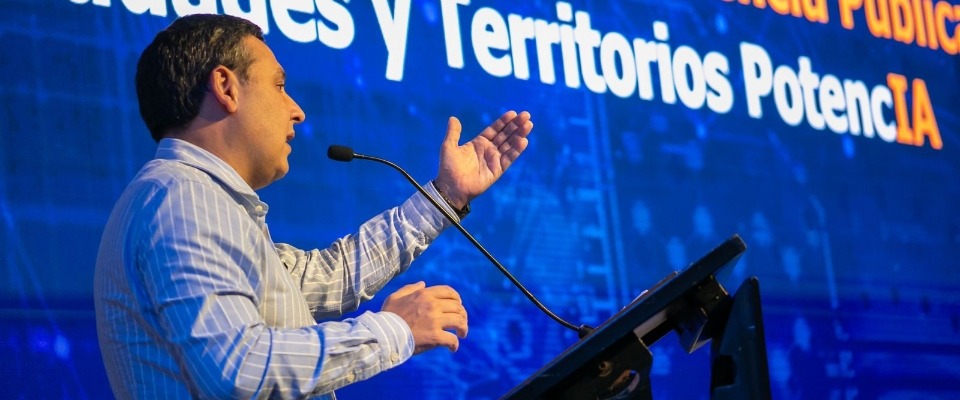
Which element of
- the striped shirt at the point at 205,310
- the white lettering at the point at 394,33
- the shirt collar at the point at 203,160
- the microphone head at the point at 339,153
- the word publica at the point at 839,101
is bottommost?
the striped shirt at the point at 205,310

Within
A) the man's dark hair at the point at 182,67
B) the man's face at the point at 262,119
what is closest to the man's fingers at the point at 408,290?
the man's face at the point at 262,119

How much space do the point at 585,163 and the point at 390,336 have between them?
168 cm

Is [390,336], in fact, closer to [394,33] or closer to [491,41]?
[394,33]

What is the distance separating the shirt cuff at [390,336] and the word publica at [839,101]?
2.21 meters

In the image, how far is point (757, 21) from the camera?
354 centimetres

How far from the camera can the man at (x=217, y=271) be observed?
1.37m

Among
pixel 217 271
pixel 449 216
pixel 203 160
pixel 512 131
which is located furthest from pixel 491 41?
pixel 217 271

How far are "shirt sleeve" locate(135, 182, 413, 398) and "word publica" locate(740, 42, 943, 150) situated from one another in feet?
7.44

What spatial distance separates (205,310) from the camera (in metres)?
1.36

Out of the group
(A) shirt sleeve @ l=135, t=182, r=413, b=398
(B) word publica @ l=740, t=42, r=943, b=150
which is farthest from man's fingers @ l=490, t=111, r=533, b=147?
(B) word publica @ l=740, t=42, r=943, b=150

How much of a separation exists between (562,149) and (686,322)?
5.46 ft

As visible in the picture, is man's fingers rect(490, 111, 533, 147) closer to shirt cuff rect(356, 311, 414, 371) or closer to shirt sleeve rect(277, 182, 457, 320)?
shirt sleeve rect(277, 182, 457, 320)

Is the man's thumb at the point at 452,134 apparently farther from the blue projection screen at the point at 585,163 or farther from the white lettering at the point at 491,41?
the white lettering at the point at 491,41

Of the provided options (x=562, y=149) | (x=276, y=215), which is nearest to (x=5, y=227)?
(x=276, y=215)
